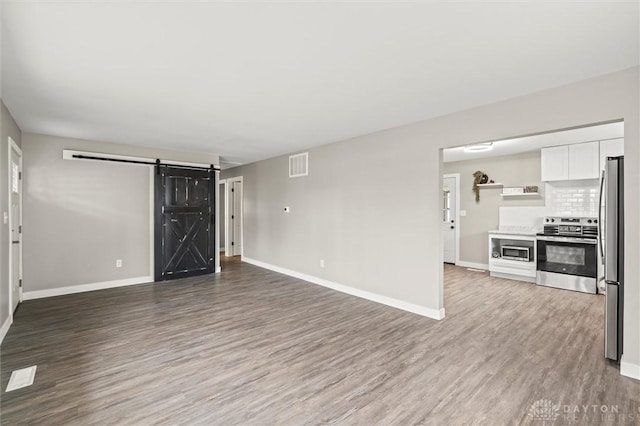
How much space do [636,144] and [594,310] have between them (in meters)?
2.76

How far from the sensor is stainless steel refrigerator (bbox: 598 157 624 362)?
2.63 meters

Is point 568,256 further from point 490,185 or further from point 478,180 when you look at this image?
point 478,180

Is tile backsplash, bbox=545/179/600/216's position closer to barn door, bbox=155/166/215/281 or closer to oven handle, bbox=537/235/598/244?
oven handle, bbox=537/235/598/244

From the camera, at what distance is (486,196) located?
6703 mm

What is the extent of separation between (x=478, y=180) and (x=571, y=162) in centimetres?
164

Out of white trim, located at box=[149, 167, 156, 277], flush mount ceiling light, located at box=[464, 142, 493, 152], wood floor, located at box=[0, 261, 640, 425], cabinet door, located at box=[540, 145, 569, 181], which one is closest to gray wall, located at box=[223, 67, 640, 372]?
wood floor, located at box=[0, 261, 640, 425]

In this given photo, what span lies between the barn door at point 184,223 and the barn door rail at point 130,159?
9 centimetres

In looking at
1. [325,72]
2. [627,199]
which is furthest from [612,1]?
[325,72]

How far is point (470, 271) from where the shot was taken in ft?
21.4

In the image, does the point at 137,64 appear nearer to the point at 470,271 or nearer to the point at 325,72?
the point at 325,72

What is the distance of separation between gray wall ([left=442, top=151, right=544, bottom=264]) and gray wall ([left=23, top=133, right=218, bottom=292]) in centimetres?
647

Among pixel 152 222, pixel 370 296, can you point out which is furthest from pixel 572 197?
pixel 152 222

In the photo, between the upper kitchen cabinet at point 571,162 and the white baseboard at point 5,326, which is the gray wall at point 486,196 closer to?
the upper kitchen cabinet at point 571,162

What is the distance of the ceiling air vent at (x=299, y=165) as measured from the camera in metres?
5.83
